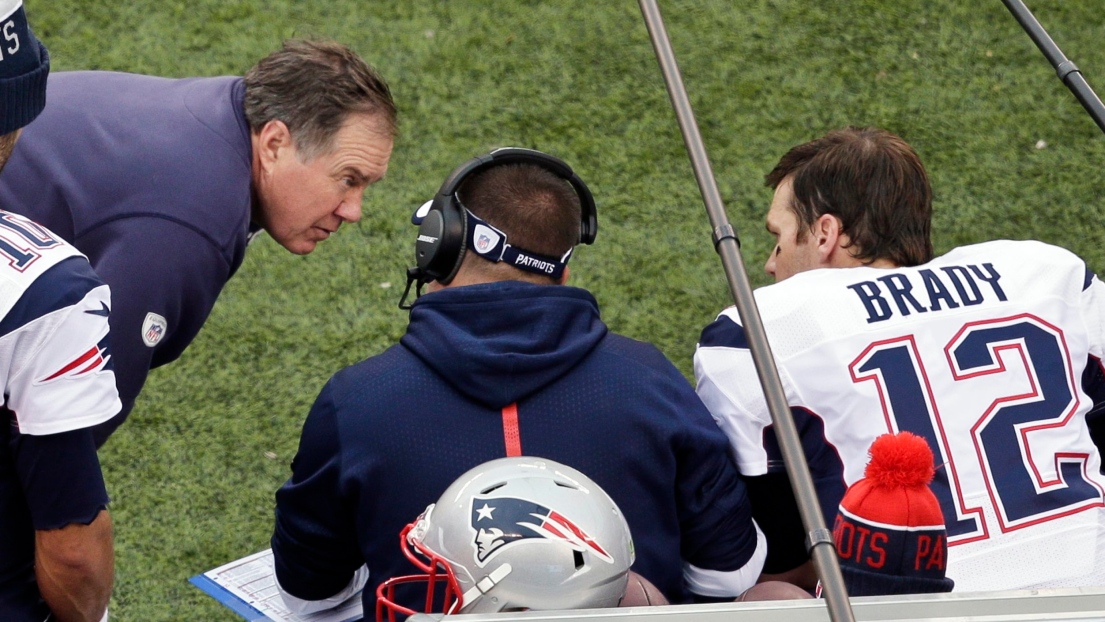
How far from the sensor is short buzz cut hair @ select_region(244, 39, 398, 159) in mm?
2504

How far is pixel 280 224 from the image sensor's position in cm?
260

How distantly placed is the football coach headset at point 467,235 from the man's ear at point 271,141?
492 mm

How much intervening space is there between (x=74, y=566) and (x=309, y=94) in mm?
1112

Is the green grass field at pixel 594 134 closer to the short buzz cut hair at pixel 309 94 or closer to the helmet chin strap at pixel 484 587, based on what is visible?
the short buzz cut hair at pixel 309 94

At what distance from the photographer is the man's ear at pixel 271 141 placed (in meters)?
2.49

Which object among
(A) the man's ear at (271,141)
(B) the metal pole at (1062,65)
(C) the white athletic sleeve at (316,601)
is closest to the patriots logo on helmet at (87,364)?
(C) the white athletic sleeve at (316,601)

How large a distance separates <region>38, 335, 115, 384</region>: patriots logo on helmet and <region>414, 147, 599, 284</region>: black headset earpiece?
0.58 metres

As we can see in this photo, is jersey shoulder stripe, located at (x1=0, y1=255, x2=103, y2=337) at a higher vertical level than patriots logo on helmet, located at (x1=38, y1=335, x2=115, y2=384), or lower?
higher

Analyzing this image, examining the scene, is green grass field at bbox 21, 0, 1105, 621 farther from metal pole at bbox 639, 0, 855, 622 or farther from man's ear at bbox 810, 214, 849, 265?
metal pole at bbox 639, 0, 855, 622

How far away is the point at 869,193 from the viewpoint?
2404 millimetres

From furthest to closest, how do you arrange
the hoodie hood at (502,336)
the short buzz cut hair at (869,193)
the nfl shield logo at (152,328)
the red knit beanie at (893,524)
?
the short buzz cut hair at (869,193), the nfl shield logo at (152,328), the hoodie hood at (502,336), the red knit beanie at (893,524)

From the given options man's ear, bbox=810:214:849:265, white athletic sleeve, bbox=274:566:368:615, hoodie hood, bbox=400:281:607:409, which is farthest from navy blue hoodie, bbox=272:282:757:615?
man's ear, bbox=810:214:849:265

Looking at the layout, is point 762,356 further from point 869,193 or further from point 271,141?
point 271,141

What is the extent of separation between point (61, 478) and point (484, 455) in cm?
58
